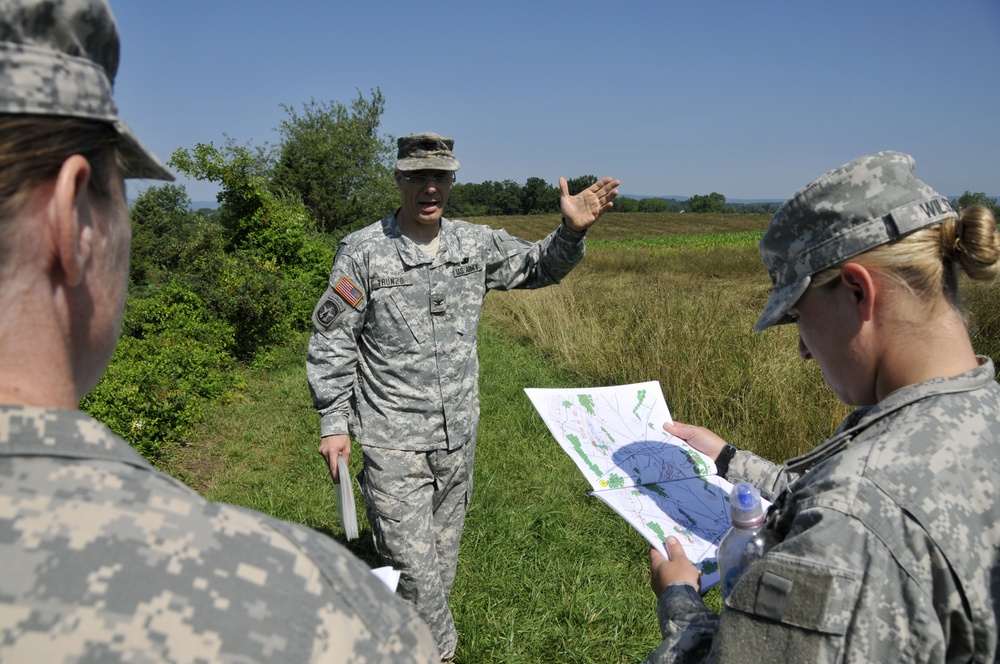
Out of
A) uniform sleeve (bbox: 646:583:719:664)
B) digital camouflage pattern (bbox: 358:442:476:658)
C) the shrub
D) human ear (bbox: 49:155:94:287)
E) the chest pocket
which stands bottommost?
the shrub

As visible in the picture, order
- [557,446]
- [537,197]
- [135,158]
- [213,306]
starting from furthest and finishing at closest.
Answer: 1. [537,197]
2. [213,306]
3. [557,446]
4. [135,158]

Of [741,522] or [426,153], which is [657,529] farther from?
[426,153]

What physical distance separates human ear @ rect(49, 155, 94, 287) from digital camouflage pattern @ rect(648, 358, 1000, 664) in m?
1.05

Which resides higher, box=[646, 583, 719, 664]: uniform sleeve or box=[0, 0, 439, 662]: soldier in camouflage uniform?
box=[0, 0, 439, 662]: soldier in camouflage uniform

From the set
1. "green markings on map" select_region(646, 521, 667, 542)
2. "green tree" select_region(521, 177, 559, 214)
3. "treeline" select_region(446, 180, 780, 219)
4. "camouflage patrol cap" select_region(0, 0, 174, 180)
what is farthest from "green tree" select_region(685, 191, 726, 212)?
"camouflage patrol cap" select_region(0, 0, 174, 180)

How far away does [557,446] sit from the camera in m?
5.52

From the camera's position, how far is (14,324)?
662mm

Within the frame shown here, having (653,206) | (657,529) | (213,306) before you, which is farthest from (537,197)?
(657,529)

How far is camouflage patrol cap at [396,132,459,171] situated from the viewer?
303cm

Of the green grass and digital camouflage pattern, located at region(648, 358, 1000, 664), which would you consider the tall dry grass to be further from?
digital camouflage pattern, located at region(648, 358, 1000, 664)

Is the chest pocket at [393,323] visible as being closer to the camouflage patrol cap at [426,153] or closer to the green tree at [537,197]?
the camouflage patrol cap at [426,153]

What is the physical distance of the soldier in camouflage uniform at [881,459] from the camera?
104 centimetres

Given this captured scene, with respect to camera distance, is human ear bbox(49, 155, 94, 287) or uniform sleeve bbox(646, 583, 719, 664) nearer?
human ear bbox(49, 155, 94, 287)

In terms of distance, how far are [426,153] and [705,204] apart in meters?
71.0
